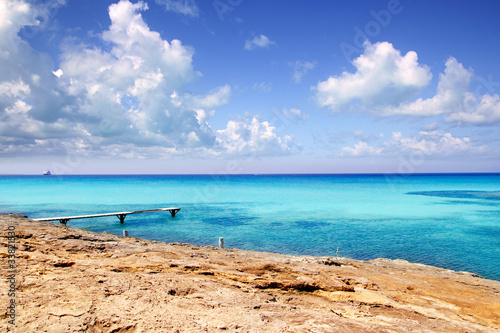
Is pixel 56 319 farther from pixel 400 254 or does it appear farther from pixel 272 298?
pixel 400 254

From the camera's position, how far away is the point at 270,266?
34.1 feet

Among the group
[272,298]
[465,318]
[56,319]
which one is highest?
[56,319]

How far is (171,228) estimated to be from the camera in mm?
30406

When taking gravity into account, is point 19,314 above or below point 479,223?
above

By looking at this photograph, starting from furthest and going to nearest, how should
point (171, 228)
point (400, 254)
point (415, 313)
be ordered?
1. point (171, 228)
2. point (400, 254)
3. point (415, 313)

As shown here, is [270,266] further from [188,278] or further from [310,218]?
[310,218]

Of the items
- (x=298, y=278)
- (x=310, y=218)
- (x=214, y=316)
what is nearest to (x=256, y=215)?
(x=310, y=218)

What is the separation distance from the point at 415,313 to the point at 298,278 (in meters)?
3.40

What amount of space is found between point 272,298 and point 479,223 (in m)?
37.0

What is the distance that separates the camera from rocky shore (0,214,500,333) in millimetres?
5801

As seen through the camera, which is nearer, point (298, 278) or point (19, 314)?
point (19, 314)

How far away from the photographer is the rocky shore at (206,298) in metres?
5.80

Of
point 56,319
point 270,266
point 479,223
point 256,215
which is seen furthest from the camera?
point 256,215

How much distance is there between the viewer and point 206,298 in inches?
279
